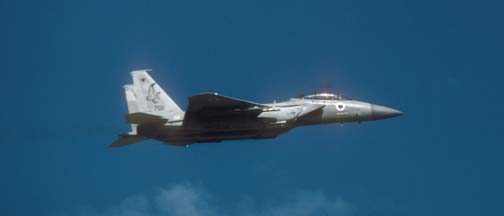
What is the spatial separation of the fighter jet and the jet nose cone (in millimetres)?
18

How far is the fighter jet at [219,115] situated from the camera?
55.7m

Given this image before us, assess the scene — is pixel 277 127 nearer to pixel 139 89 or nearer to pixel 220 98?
pixel 220 98

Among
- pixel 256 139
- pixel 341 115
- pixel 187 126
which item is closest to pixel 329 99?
pixel 341 115

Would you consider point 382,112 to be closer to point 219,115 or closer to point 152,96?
point 219,115

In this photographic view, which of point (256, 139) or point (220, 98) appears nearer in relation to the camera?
point (220, 98)

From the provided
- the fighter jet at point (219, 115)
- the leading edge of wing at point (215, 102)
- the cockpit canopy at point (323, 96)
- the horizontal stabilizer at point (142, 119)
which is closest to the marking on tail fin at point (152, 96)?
the fighter jet at point (219, 115)

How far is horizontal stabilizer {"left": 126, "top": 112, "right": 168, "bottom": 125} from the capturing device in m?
55.7

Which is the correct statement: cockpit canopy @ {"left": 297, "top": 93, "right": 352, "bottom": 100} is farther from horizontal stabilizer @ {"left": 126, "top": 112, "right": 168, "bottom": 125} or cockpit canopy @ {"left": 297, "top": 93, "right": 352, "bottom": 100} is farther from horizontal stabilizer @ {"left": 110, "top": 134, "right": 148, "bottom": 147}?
horizontal stabilizer @ {"left": 110, "top": 134, "right": 148, "bottom": 147}

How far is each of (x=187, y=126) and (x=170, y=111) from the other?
175 cm

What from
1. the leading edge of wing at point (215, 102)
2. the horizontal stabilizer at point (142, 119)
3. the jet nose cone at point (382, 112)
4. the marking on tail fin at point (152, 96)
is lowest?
the horizontal stabilizer at point (142, 119)

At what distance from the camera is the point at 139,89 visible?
58.3m

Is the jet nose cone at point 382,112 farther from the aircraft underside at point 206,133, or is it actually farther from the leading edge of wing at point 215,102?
the leading edge of wing at point 215,102

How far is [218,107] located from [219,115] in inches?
29.1

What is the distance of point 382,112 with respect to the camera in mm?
60062
